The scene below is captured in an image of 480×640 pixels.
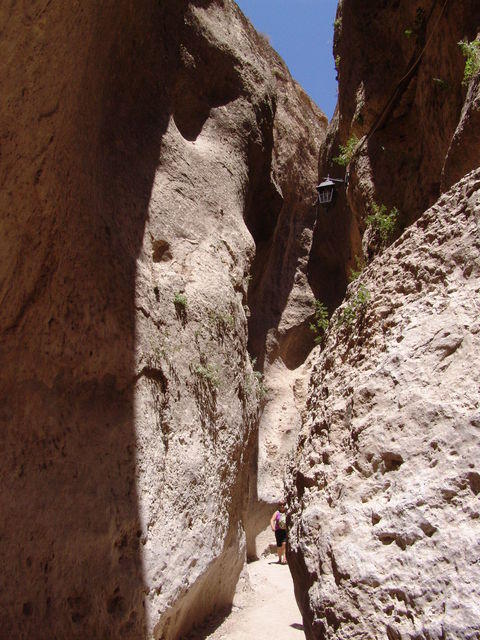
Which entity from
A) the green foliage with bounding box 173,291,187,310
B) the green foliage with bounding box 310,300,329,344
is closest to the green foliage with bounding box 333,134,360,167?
the green foliage with bounding box 310,300,329,344

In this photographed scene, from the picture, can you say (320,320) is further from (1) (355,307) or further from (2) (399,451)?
(2) (399,451)

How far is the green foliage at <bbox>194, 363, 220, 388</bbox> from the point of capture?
21.6 ft

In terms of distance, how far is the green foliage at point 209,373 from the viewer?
659 centimetres

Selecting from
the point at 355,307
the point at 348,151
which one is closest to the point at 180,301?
the point at 348,151

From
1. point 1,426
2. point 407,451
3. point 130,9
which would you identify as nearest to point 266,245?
point 130,9

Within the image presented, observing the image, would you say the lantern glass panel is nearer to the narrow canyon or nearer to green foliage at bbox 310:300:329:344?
the narrow canyon

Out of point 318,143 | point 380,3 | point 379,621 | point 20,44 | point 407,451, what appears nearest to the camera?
point 379,621

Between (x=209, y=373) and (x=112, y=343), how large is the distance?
1.65 meters

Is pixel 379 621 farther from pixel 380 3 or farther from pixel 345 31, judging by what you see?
pixel 345 31

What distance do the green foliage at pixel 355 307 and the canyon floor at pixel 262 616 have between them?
473 cm

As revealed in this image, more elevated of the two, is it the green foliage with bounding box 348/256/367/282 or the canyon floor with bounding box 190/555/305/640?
the green foliage with bounding box 348/256/367/282

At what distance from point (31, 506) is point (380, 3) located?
28.0 feet

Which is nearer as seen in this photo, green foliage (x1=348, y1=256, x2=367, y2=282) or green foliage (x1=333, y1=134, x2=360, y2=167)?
green foliage (x1=348, y1=256, x2=367, y2=282)

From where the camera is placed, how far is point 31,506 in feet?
15.2
